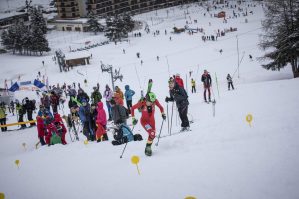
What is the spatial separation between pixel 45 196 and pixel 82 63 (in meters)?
46.3

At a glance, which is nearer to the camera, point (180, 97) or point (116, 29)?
point (180, 97)

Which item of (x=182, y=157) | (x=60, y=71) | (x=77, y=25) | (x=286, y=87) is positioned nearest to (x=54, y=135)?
(x=182, y=157)

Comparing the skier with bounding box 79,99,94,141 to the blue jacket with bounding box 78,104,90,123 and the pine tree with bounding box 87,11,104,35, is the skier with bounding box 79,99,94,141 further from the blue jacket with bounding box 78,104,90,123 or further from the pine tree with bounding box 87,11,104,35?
the pine tree with bounding box 87,11,104,35

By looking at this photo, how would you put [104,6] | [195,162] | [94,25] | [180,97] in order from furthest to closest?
[104,6] < [94,25] < [180,97] < [195,162]

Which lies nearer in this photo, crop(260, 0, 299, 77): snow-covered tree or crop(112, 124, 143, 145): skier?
crop(112, 124, 143, 145): skier

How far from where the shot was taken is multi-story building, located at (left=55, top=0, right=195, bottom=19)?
107225 millimetres

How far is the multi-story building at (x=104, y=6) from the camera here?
10722cm

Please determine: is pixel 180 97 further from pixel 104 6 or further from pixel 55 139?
pixel 104 6

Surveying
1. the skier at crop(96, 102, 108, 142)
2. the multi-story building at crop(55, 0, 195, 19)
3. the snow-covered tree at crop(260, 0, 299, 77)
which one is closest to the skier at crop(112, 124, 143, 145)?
the skier at crop(96, 102, 108, 142)

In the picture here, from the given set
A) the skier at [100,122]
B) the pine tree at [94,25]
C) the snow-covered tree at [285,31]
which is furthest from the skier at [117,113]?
the pine tree at [94,25]

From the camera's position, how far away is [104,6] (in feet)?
362

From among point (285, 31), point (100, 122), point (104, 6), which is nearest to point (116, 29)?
point (104, 6)

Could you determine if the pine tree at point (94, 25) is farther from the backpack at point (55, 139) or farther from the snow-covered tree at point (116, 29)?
the backpack at point (55, 139)

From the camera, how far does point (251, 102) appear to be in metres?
12.1
